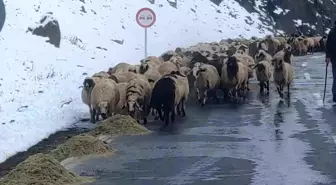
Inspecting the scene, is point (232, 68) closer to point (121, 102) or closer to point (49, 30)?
point (121, 102)

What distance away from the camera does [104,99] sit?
58.9ft

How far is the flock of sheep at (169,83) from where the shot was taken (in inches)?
715

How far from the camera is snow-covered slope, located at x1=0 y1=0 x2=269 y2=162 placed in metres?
17.7

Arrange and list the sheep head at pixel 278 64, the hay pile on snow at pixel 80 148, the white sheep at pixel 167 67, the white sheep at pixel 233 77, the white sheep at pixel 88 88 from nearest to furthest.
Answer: the hay pile on snow at pixel 80 148 < the white sheep at pixel 88 88 < the white sheep at pixel 167 67 < the white sheep at pixel 233 77 < the sheep head at pixel 278 64

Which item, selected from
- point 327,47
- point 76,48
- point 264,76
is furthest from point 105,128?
point 76,48

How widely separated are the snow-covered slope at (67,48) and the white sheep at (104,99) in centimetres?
58

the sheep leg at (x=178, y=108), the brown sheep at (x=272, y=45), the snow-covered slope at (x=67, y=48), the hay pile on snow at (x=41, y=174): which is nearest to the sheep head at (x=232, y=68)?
the sheep leg at (x=178, y=108)

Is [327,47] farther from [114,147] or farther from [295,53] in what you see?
[295,53]

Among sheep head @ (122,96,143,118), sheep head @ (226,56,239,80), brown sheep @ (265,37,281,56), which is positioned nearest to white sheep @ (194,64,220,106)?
sheep head @ (226,56,239,80)

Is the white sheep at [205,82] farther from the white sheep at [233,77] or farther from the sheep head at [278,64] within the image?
the sheep head at [278,64]

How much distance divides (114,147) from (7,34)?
17.8 meters

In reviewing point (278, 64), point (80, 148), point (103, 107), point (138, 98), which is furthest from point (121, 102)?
point (278, 64)

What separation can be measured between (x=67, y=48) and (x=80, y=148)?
1991 cm

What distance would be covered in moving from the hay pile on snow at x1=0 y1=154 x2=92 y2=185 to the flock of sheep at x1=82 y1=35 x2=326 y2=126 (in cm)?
663
